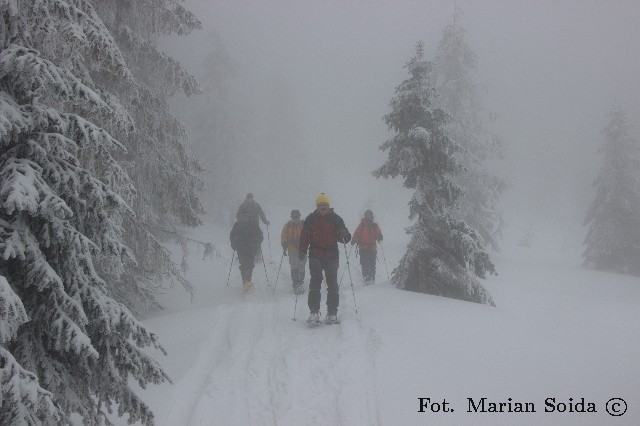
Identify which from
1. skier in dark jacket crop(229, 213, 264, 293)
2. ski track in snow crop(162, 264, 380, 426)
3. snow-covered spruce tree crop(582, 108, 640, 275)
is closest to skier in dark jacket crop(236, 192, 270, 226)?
skier in dark jacket crop(229, 213, 264, 293)

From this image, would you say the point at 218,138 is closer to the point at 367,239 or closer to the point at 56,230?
the point at 367,239

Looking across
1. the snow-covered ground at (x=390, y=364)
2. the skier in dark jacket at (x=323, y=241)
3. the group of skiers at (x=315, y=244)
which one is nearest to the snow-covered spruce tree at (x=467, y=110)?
the group of skiers at (x=315, y=244)

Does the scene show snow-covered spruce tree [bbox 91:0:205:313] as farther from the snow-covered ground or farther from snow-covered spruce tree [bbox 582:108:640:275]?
snow-covered spruce tree [bbox 582:108:640:275]

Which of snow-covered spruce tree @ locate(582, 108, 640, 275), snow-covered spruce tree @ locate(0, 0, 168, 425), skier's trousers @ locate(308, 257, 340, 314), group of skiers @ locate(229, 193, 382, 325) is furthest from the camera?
snow-covered spruce tree @ locate(582, 108, 640, 275)

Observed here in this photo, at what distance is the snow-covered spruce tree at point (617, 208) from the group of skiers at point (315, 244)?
1784 cm

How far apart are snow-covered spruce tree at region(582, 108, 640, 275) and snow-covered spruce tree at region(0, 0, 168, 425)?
26.7 m

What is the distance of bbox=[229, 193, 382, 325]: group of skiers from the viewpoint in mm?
8297

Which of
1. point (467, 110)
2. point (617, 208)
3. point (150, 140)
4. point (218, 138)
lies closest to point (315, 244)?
point (150, 140)

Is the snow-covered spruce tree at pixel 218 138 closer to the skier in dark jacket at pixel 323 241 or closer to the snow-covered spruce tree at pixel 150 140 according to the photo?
the snow-covered spruce tree at pixel 150 140

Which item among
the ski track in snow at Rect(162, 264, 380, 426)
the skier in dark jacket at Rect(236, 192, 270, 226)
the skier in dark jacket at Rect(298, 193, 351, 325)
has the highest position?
the skier in dark jacket at Rect(236, 192, 270, 226)

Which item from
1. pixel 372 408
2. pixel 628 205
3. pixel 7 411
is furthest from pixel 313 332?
pixel 628 205

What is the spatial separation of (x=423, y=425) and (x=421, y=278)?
18.1 feet

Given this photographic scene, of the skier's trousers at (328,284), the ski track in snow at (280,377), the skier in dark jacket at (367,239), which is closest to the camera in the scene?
the ski track in snow at (280,377)

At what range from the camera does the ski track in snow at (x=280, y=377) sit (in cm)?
491
